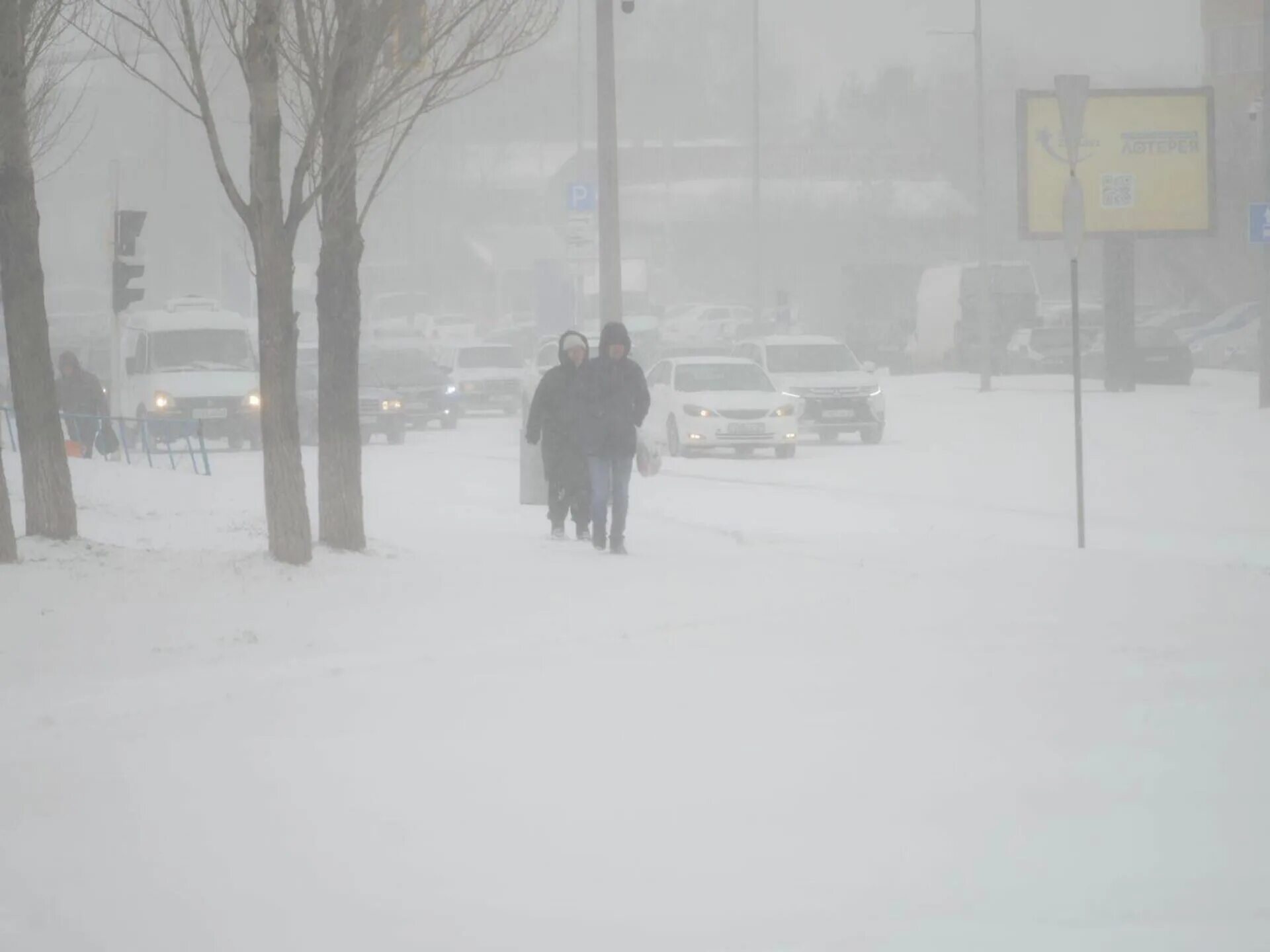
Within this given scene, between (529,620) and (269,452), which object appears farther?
(269,452)

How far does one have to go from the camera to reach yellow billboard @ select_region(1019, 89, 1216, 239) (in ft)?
130

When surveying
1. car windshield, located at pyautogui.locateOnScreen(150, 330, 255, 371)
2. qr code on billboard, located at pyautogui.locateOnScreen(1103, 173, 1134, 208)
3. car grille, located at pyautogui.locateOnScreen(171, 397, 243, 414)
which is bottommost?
car grille, located at pyautogui.locateOnScreen(171, 397, 243, 414)

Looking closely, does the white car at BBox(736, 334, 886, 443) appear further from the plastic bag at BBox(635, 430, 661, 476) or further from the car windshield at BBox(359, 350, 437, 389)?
the plastic bag at BBox(635, 430, 661, 476)

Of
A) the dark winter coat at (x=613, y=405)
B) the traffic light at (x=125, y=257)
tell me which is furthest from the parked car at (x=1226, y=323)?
the dark winter coat at (x=613, y=405)

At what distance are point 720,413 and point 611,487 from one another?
1347 centimetres

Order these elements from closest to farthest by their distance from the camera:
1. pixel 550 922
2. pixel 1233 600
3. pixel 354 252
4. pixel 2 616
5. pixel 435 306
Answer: pixel 550 922 < pixel 2 616 < pixel 1233 600 < pixel 354 252 < pixel 435 306

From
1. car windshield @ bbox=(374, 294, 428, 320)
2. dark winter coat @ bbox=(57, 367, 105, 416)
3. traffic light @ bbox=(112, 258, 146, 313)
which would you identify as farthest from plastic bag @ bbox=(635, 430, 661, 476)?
car windshield @ bbox=(374, 294, 428, 320)

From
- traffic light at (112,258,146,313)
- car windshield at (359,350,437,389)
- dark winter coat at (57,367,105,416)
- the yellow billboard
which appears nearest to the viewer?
traffic light at (112,258,146,313)

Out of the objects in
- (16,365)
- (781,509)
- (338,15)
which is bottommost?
(781,509)

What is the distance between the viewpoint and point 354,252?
12312mm

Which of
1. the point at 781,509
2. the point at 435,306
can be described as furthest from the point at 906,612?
the point at 435,306

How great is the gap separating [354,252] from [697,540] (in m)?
4.02

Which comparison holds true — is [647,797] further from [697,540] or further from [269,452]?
[697,540]

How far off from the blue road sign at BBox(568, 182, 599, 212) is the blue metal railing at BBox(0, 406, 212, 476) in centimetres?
520
